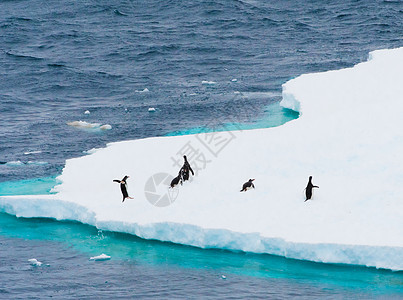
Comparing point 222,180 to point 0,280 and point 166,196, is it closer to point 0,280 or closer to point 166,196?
point 166,196

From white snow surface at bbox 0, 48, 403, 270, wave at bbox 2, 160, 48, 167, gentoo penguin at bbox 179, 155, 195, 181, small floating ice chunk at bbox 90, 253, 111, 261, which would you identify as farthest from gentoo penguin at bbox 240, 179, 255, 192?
wave at bbox 2, 160, 48, 167

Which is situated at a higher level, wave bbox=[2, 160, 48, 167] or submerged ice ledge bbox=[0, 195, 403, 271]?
wave bbox=[2, 160, 48, 167]

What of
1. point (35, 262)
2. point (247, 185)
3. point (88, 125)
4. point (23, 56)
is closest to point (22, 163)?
point (88, 125)

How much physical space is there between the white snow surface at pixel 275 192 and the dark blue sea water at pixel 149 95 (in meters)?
0.54

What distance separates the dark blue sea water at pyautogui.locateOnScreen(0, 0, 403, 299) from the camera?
17938 mm

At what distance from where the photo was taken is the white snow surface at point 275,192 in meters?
18.9

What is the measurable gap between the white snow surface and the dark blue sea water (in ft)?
1.79

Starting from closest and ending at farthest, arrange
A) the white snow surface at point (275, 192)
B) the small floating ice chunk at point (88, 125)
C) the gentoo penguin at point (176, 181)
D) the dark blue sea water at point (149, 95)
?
the dark blue sea water at point (149, 95) < the white snow surface at point (275, 192) < the gentoo penguin at point (176, 181) < the small floating ice chunk at point (88, 125)

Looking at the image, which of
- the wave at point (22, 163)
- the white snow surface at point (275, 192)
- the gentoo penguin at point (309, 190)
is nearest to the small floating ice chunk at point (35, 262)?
the white snow surface at point (275, 192)

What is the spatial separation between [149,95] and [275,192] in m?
15.6

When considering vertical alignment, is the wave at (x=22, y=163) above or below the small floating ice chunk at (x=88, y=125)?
below

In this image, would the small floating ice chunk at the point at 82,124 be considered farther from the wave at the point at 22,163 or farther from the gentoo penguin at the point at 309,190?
the gentoo penguin at the point at 309,190

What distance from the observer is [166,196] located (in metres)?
21.3

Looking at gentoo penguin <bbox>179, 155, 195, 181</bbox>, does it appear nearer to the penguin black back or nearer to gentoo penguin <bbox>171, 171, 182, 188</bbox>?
gentoo penguin <bbox>171, 171, 182, 188</bbox>
